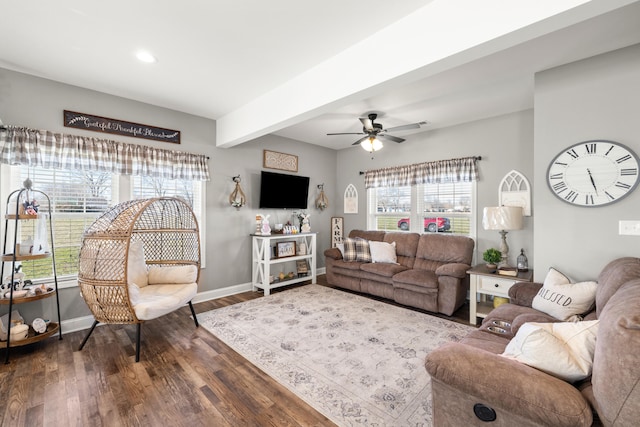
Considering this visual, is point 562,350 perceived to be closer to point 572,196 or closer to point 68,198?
point 572,196

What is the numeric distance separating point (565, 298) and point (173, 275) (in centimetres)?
373

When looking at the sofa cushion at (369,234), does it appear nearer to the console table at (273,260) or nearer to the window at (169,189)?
the console table at (273,260)

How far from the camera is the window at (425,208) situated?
436 centimetres

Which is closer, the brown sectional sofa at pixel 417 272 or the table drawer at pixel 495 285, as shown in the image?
the table drawer at pixel 495 285

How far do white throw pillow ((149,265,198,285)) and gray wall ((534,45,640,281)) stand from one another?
143 inches

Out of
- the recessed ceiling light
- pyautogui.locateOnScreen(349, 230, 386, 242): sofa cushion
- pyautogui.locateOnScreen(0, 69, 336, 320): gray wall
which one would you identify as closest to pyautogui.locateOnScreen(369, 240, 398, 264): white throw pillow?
pyautogui.locateOnScreen(349, 230, 386, 242): sofa cushion

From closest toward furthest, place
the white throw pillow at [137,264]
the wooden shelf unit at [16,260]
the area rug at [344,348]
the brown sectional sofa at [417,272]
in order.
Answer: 1. the area rug at [344,348]
2. the wooden shelf unit at [16,260]
3. the white throw pillow at [137,264]
4. the brown sectional sofa at [417,272]

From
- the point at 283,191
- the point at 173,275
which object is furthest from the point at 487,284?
the point at 173,275

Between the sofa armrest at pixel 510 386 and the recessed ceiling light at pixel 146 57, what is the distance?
3163 mm

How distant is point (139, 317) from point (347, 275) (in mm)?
2924

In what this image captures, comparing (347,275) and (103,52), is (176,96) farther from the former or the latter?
(347,275)

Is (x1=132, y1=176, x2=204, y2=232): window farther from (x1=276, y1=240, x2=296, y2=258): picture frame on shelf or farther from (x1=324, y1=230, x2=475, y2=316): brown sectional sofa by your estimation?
(x1=324, y1=230, x2=475, y2=316): brown sectional sofa

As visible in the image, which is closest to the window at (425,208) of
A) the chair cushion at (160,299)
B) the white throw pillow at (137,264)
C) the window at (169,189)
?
the window at (169,189)

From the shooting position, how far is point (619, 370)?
3.11 ft
